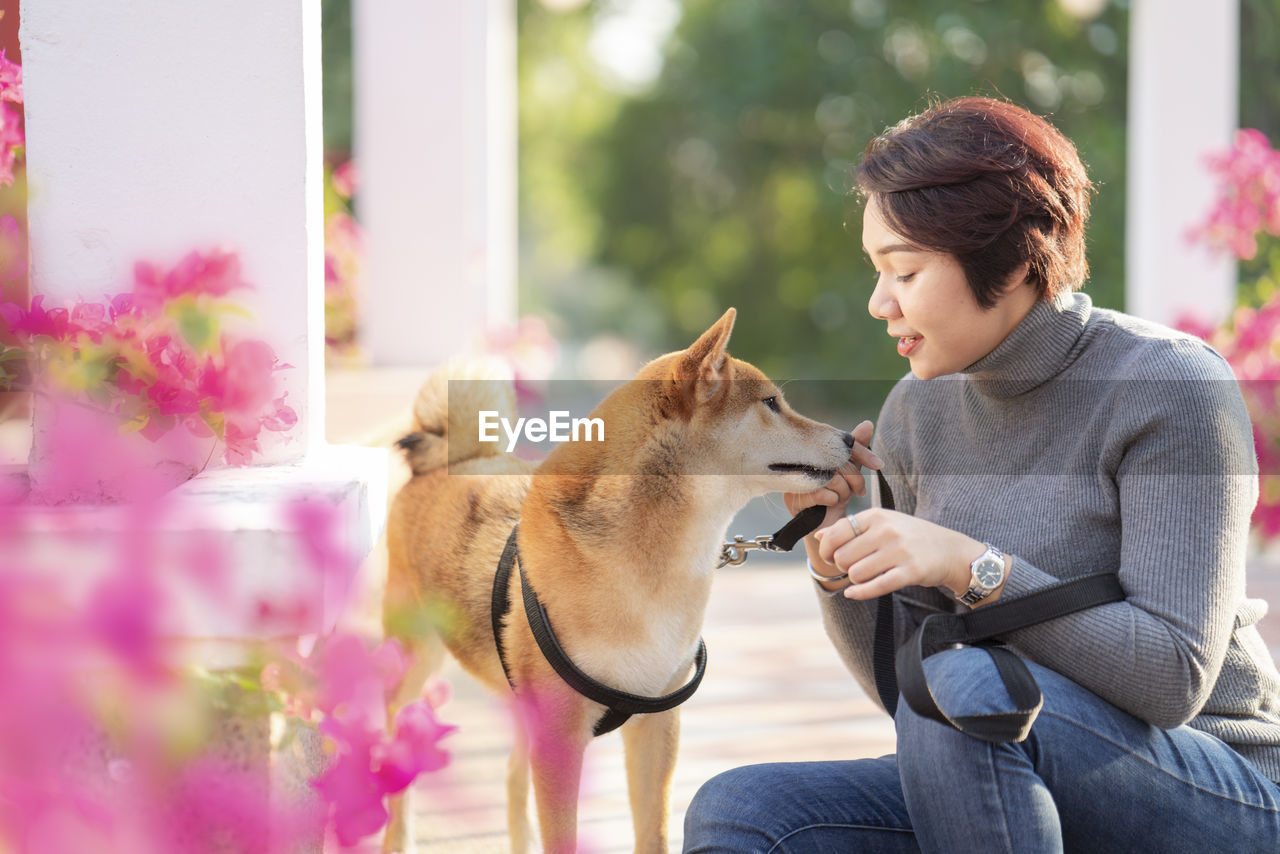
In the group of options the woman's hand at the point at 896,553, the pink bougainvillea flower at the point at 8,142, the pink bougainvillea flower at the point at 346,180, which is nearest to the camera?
the woman's hand at the point at 896,553

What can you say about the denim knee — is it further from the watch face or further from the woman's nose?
the woman's nose

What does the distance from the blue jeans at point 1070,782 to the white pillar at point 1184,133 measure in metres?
4.11

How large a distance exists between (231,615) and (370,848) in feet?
0.93

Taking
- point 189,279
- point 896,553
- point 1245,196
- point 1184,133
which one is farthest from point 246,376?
point 1184,133

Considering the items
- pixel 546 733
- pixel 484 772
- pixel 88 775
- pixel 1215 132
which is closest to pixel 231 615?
pixel 88 775

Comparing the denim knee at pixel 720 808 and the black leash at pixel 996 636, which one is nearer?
the black leash at pixel 996 636

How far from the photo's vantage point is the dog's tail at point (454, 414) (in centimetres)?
268

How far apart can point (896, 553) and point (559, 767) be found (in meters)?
0.76

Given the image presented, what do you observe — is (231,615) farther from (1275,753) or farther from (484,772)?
(484,772)

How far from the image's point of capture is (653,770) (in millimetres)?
2057

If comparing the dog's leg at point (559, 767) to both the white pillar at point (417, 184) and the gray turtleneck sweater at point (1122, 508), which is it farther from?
the white pillar at point (417, 184)

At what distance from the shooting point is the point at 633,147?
54.6 ft

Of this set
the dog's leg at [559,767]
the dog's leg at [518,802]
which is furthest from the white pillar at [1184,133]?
the dog's leg at [559,767]

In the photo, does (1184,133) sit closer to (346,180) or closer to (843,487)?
(346,180)
